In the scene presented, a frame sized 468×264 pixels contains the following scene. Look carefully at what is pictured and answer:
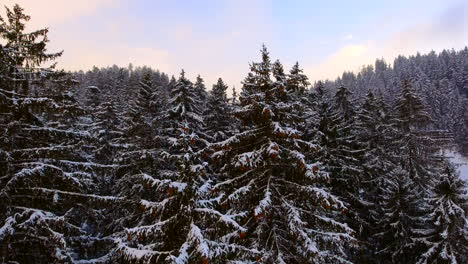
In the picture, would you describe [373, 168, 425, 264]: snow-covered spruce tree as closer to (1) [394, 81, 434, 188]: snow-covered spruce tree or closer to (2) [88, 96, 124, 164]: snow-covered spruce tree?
(1) [394, 81, 434, 188]: snow-covered spruce tree

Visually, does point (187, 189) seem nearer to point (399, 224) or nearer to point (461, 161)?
point (399, 224)

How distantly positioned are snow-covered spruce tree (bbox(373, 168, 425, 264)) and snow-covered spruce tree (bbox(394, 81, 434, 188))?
10.0 m

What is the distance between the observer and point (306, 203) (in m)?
14.9

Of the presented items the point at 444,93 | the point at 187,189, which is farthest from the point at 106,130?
the point at 444,93

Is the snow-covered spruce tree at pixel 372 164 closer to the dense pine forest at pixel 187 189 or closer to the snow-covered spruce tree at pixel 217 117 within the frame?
the dense pine forest at pixel 187 189

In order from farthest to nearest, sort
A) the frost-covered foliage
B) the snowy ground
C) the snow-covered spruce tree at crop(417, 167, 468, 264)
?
the frost-covered foliage < the snowy ground < the snow-covered spruce tree at crop(417, 167, 468, 264)

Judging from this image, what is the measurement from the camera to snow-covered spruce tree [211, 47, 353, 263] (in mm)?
13312

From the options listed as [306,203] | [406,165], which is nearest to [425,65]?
[406,165]

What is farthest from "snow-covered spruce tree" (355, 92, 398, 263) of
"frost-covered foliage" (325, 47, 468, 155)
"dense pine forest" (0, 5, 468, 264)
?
"frost-covered foliage" (325, 47, 468, 155)

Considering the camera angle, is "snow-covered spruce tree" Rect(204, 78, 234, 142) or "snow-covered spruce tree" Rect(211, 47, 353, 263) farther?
"snow-covered spruce tree" Rect(204, 78, 234, 142)

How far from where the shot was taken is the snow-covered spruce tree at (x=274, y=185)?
13.3 metres

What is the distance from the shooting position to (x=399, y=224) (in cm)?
2625

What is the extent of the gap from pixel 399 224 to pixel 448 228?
12.2 ft

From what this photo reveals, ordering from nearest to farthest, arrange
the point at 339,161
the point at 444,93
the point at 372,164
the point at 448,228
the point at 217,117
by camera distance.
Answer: the point at 448,228 → the point at 339,161 → the point at 217,117 → the point at 372,164 → the point at 444,93
